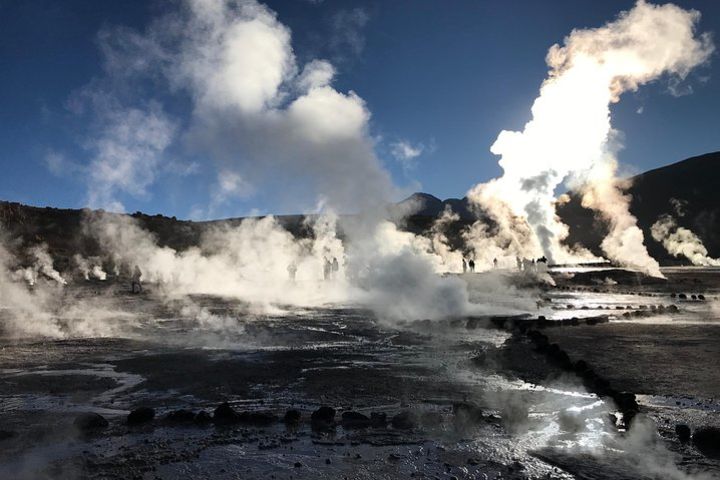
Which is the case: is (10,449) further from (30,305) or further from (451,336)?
(30,305)

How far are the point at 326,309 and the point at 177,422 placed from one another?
2303 cm

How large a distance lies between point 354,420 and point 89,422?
472cm

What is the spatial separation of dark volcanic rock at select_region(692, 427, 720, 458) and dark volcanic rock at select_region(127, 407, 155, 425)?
363 inches

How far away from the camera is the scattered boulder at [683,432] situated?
339 inches

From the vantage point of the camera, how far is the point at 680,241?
398 feet

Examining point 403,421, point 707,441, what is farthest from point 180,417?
point 707,441

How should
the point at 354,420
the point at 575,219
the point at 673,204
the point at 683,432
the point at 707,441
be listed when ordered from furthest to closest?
the point at 575,219, the point at 673,204, the point at 354,420, the point at 683,432, the point at 707,441

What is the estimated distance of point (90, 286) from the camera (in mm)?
50688

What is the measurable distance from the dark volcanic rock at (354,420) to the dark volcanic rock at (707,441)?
5.25m

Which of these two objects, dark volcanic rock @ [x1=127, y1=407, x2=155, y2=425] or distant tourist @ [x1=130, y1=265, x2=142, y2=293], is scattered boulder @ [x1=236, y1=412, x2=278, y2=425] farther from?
distant tourist @ [x1=130, y1=265, x2=142, y2=293]

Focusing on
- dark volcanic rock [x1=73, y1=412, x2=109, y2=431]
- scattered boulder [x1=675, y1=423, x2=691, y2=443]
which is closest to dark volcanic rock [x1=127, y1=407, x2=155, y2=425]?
dark volcanic rock [x1=73, y1=412, x2=109, y2=431]

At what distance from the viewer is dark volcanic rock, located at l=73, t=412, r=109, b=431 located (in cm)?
956

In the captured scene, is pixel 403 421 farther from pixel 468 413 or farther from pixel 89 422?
pixel 89 422

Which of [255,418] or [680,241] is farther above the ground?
[680,241]
